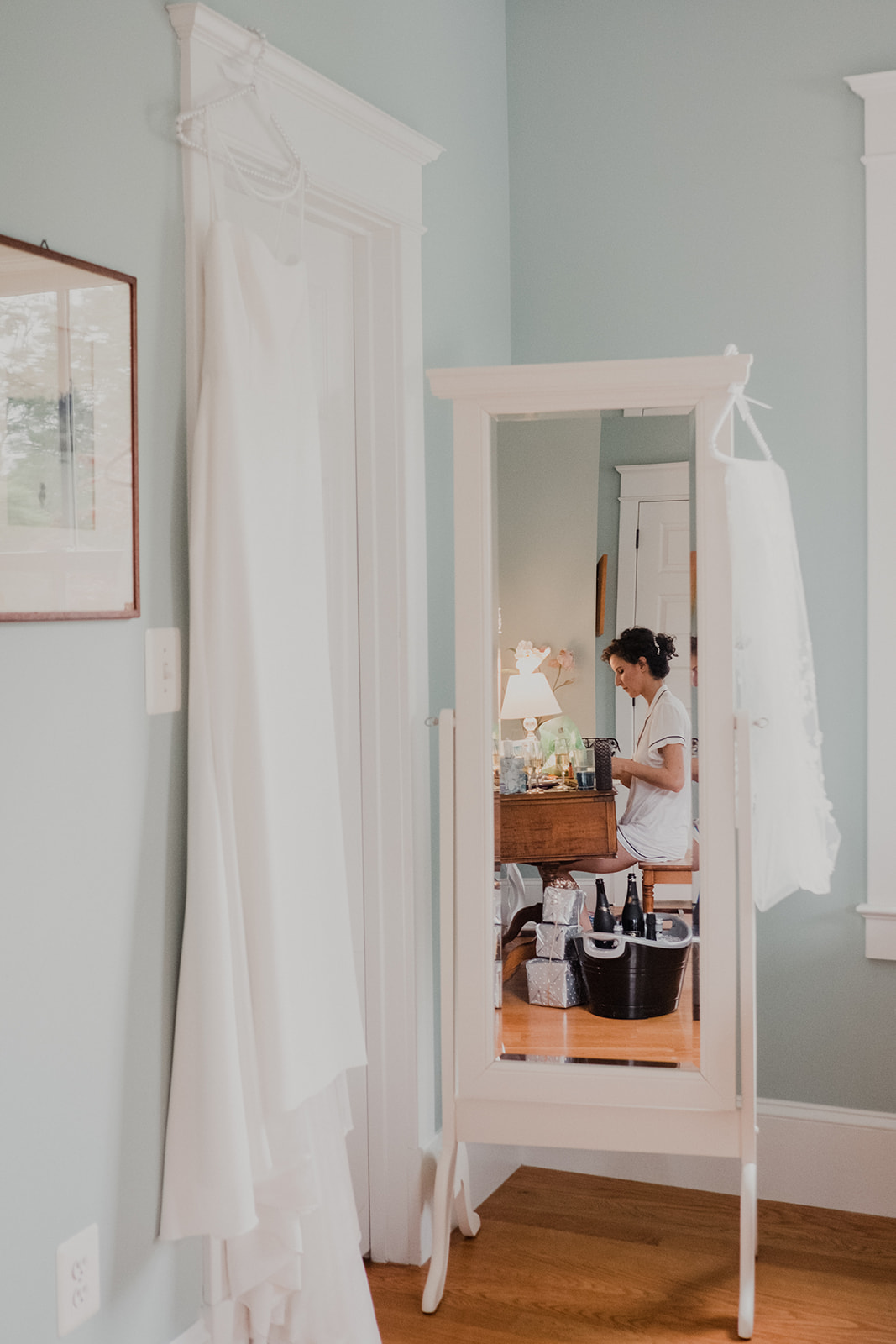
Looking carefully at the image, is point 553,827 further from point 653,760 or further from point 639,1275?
point 639,1275

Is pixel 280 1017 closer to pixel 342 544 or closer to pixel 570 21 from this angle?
pixel 342 544

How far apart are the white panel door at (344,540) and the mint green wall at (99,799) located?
490 millimetres

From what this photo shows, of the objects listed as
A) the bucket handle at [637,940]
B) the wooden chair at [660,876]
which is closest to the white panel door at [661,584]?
the wooden chair at [660,876]

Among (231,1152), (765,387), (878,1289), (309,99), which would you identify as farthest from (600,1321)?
(309,99)

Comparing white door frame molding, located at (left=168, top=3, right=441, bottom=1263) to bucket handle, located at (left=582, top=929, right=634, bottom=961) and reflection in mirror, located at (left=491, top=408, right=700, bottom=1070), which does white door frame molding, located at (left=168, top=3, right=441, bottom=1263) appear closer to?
reflection in mirror, located at (left=491, top=408, right=700, bottom=1070)

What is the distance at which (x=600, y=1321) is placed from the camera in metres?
2.22

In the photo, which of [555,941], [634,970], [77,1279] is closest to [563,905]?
[555,941]

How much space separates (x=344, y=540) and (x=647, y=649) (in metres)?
0.63

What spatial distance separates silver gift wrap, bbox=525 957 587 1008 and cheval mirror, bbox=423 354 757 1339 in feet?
0.06

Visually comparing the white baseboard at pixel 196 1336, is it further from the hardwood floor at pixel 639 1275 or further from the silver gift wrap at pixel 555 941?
the silver gift wrap at pixel 555 941

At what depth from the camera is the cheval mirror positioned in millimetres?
2225

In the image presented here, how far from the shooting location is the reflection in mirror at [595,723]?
2250 mm

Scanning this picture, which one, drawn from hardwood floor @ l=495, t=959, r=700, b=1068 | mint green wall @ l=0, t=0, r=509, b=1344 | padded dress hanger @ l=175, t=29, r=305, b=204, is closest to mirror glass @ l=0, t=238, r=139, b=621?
mint green wall @ l=0, t=0, r=509, b=1344

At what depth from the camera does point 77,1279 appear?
160 cm
